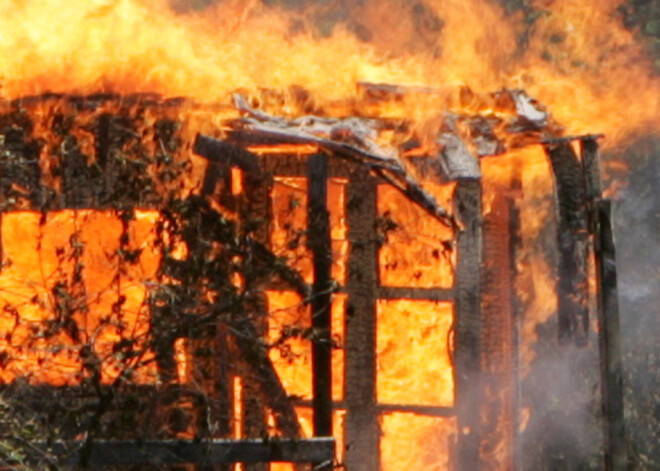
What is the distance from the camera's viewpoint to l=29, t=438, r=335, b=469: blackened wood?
963 cm

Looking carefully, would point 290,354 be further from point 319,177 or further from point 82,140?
point 82,140

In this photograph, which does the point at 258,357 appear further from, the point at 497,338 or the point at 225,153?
the point at 497,338

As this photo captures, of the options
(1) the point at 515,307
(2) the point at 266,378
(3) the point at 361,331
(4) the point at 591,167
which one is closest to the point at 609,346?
(4) the point at 591,167

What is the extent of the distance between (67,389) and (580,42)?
15.2 metres

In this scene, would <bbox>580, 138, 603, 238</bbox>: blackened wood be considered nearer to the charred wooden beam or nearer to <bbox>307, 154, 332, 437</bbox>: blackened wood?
the charred wooden beam

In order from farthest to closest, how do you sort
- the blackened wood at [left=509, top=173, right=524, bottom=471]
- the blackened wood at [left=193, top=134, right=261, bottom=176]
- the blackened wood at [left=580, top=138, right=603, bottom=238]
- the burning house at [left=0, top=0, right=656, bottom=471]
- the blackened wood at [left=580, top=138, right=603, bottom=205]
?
the blackened wood at [left=509, top=173, right=524, bottom=471], the blackened wood at [left=580, top=138, right=603, bottom=205], the blackened wood at [left=580, top=138, right=603, bottom=238], the blackened wood at [left=193, top=134, right=261, bottom=176], the burning house at [left=0, top=0, right=656, bottom=471]

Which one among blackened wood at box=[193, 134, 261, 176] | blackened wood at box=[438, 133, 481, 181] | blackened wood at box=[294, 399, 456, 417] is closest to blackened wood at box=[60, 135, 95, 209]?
blackened wood at box=[193, 134, 261, 176]

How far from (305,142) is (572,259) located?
290cm

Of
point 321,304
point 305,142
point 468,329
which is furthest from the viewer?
point 468,329

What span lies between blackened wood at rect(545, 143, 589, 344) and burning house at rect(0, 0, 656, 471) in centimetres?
2

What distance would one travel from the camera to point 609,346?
36.6ft

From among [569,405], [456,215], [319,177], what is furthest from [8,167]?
[569,405]

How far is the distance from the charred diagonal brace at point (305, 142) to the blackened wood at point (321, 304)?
561 millimetres

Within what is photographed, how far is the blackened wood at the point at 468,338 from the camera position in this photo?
12.2m
